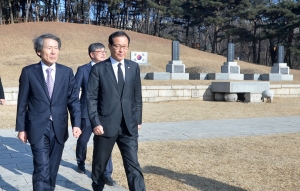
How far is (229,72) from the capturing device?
21.6m

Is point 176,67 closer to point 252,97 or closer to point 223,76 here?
point 223,76

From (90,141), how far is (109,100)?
355cm

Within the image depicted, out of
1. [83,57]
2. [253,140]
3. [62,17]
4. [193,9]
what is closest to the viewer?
Answer: [253,140]

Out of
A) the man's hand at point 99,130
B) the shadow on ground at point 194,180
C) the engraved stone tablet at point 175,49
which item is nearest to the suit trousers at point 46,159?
the man's hand at point 99,130

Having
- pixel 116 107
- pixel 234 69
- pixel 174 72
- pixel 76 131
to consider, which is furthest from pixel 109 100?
pixel 234 69

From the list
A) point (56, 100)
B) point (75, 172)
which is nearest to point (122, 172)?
point (75, 172)

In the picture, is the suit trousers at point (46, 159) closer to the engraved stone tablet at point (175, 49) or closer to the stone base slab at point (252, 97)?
the stone base slab at point (252, 97)

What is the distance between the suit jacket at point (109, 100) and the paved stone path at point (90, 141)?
1.03 meters

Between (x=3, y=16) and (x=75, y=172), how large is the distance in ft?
142

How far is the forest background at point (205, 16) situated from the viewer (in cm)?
3478

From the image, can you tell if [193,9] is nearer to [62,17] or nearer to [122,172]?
[62,17]

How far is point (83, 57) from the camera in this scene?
25594 millimetres

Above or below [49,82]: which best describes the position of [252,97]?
below

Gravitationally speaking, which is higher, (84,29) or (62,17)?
(62,17)
